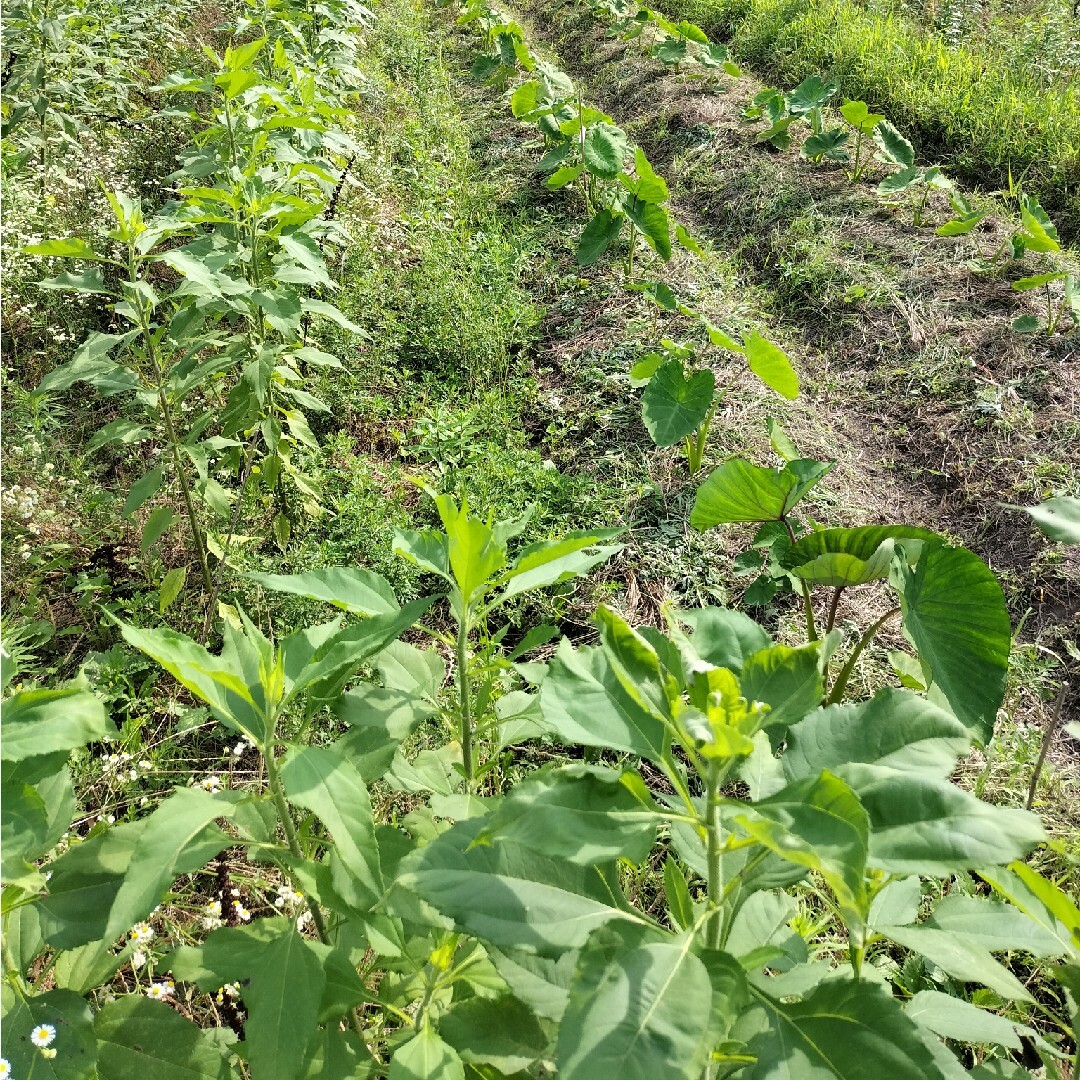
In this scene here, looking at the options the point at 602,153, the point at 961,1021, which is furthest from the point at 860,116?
the point at 961,1021

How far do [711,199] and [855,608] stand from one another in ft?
12.5

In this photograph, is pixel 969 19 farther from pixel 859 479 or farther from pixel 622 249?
pixel 859 479

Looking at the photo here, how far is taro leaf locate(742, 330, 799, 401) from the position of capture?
2.94 m

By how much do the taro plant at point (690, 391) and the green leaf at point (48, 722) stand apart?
2.47 metres

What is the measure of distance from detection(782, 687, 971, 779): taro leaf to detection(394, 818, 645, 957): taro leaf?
0.29m

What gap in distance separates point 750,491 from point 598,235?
9.88 feet

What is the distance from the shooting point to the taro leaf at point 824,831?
0.69 m

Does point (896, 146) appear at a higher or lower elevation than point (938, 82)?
lower

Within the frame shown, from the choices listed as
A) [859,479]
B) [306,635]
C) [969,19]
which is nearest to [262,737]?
[306,635]

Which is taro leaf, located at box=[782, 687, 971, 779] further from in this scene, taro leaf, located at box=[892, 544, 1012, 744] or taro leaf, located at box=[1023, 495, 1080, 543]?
taro leaf, located at box=[892, 544, 1012, 744]

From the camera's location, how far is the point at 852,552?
190cm

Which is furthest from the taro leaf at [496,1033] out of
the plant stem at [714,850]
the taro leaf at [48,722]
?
the taro leaf at [48,722]

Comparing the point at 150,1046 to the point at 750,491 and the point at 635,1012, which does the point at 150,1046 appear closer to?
the point at 635,1012

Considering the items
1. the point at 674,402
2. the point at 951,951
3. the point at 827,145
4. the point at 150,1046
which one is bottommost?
the point at 150,1046
